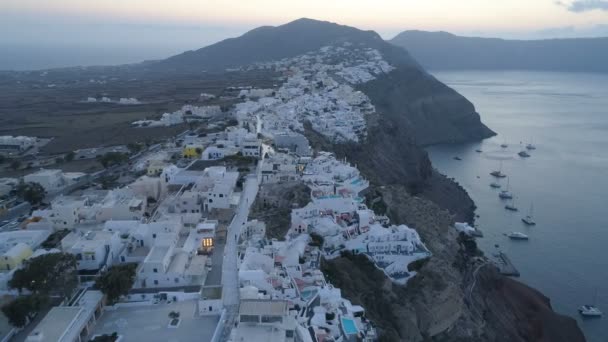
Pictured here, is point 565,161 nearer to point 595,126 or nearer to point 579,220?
point 579,220

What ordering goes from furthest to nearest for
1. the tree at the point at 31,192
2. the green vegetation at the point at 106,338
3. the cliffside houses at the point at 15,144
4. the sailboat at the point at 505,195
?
the cliffside houses at the point at 15,144 < the sailboat at the point at 505,195 < the tree at the point at 31,192 < the green vegetation at the point at 106,338

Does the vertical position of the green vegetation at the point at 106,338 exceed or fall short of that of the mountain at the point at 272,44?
it falls short

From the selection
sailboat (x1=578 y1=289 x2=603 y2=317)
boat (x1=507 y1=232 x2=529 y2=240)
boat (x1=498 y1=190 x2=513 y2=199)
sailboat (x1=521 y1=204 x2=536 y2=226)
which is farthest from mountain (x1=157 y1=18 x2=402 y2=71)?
sailboat (x1=578 y1=289 x2=603 y2=317)

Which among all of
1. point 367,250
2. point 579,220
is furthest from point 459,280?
point 579,220

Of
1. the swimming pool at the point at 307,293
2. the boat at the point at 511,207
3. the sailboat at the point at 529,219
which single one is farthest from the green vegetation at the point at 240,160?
the boat at the point at 511,207

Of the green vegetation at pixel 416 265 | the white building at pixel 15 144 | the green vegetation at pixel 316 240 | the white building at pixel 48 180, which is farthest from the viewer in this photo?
the white building at pixel 15 144

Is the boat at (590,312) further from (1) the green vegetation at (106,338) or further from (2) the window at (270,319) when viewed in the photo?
(1) the green vegetation at (106,338)

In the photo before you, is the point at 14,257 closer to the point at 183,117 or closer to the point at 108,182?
the point at 108,182

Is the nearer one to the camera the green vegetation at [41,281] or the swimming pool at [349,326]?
the green vegetation at [41,281]

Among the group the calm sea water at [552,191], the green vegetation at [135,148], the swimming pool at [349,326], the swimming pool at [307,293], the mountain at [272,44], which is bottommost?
the calm sea water at [552,191]
